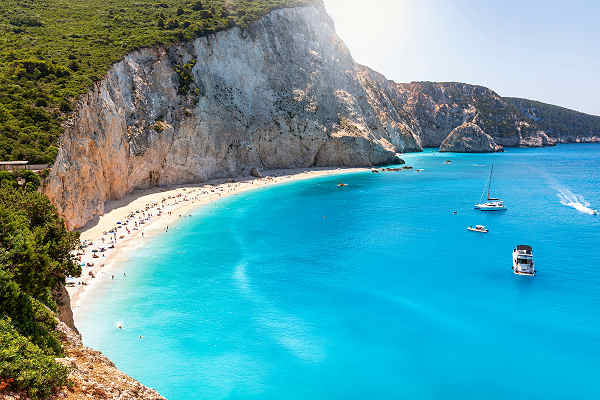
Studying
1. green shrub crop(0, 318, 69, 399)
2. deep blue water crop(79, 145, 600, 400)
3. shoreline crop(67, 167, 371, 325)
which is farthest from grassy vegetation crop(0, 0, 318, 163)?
green shrub crop(0, 318, 69, 399)

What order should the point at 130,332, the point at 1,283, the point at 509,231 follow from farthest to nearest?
1. the point at 509,231
2. the point at 130,332
3. the point at 1,283

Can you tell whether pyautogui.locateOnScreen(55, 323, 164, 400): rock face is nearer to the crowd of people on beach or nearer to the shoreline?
the shoreline

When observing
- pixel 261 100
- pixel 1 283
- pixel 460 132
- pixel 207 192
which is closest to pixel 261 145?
pixel 261 100

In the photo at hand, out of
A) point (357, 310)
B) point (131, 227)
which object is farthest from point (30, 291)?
point (131, 227)

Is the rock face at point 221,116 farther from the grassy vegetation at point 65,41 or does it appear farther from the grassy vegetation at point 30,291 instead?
the grassy vegetation at point 30,291

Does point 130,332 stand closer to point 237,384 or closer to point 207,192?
point 237,384
